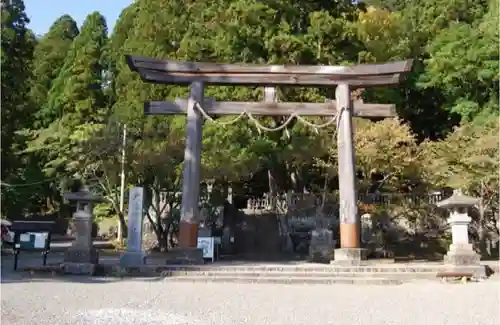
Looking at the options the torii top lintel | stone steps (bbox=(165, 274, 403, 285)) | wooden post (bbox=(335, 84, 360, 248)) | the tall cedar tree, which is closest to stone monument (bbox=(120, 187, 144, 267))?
stone steps (bbox=(165, 274, 403, 285))

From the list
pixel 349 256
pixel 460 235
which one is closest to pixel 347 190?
pixel 349 256

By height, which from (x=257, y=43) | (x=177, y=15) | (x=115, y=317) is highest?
(x=177, y=15)

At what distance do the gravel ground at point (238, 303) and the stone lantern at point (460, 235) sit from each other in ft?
4.85

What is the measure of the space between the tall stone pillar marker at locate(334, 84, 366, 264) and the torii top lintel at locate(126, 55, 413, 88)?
0.51 meters

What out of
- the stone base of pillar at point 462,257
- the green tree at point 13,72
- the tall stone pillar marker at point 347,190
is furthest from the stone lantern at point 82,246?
the stone base of pillar at point 462,257

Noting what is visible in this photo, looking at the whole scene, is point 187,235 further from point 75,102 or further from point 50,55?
point 50,55

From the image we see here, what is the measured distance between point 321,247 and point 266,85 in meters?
6.00

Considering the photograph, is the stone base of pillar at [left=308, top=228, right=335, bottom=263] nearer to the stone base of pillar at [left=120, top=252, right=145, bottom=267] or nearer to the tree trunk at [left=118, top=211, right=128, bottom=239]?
the stone base of pillar at [left=120, top=252, right=145, bottom=267]

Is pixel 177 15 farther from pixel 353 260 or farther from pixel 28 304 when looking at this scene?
pixel 28 304

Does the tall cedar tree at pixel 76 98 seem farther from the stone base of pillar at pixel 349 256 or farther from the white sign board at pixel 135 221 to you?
the stone base of pillar at pixel 349 256

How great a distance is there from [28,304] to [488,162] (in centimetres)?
1475

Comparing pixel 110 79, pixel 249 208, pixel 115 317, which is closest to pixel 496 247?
pixel 249 208

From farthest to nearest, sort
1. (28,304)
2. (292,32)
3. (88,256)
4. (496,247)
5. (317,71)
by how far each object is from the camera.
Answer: (292,32) < (496,247) < (317,71) < (88,256) < (28,304)

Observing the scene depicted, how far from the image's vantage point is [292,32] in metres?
21.5
